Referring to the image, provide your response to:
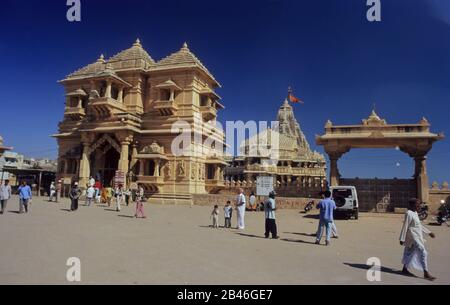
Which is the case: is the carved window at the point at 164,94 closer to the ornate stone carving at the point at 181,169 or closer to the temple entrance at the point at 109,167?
the ornate stone carving at the point at 181,169

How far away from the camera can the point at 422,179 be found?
20.8 m

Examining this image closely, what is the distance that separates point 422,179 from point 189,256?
1934 cm

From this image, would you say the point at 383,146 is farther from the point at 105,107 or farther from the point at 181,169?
→ the point at 105,107

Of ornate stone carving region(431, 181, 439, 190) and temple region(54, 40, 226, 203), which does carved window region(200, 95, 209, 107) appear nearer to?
temple region(54, 40, 226, 203)

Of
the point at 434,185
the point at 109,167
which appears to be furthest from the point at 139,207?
the point at 434,185

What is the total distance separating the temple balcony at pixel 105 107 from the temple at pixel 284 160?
17.1 meters

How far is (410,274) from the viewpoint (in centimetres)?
649

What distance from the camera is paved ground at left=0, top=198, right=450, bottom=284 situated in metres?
5.62

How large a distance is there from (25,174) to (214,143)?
78.7 feet

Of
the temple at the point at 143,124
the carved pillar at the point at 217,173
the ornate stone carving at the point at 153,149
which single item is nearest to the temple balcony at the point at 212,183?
the temple at the point at 143,124

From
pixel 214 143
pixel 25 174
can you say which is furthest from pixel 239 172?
pixel 25 174

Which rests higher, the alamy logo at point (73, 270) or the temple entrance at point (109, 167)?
the temple entrance at point (109, 167)

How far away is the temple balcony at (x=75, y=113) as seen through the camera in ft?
109
